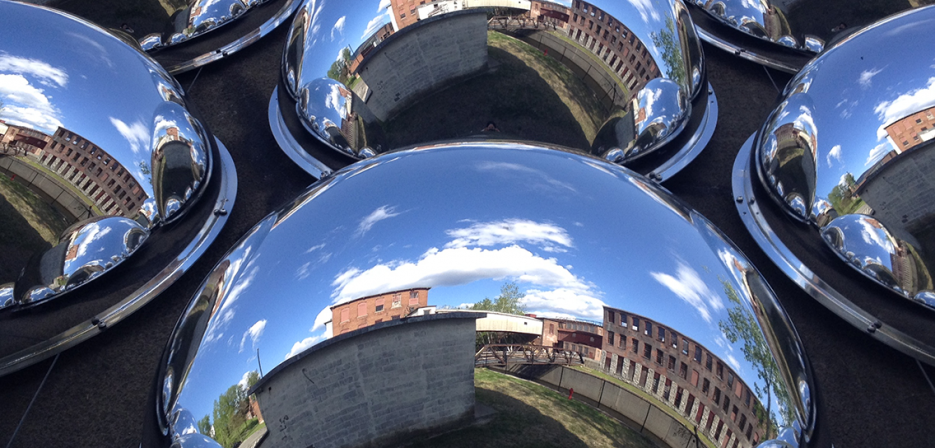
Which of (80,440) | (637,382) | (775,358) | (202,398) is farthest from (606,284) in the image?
(80,440)

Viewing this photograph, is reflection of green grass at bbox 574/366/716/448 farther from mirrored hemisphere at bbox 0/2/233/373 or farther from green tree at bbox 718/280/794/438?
mirrored hemisphere at bbox 0/2/233/373

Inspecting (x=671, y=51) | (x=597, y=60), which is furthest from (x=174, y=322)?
(x=671, y=51)

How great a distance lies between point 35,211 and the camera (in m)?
4.59

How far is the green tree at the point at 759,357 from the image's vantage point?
132 inches

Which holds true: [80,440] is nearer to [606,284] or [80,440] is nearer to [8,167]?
[8,167]

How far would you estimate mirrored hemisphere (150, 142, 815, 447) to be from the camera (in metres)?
3.08

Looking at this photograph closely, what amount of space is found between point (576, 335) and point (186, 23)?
4.98 metres

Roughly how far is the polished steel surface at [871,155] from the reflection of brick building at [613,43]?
38.5 inches

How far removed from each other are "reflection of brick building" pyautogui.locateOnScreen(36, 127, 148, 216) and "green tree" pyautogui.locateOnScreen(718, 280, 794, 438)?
343cm

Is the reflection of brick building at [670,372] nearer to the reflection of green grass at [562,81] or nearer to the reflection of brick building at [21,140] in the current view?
the reflection of green grass at [562,81]

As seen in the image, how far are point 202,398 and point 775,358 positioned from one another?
2464 mm

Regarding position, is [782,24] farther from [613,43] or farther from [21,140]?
[21,140]

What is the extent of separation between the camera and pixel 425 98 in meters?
4.96

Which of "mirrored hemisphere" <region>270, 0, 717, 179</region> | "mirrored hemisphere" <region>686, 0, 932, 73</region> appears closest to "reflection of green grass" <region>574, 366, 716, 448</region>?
"mirrored hemisphere" <region>270, 0, 717, 179</region>
